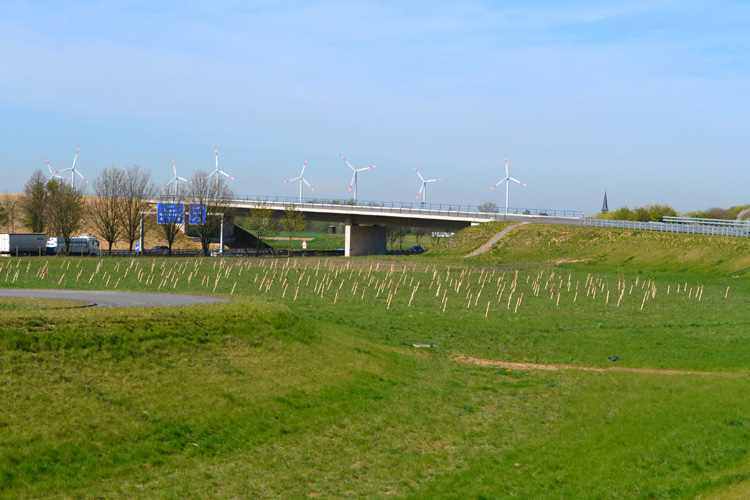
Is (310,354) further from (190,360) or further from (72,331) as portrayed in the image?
(72,331)

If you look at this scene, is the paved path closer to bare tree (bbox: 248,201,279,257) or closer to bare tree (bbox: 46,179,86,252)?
bare tree (bbox: 248,201,279,257)

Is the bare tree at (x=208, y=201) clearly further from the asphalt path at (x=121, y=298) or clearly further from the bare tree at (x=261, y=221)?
the asphalt path at (x=121, y=298)

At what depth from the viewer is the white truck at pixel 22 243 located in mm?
91125

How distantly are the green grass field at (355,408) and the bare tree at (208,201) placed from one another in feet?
257

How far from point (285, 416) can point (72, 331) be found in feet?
20.8

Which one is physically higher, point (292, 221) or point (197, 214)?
point (197, 214)

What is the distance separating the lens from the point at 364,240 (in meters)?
130

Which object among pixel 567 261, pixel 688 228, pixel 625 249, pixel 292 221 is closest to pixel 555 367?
pixel 567 261

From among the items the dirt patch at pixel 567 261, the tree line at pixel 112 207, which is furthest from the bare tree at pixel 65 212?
the dirt patch at pixel 567 261

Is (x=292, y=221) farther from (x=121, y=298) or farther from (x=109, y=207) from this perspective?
(x=121, y=298)

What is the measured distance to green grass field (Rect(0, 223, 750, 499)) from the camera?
15539mm

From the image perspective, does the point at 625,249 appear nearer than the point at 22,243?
No

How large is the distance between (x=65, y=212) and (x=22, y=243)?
383 inches

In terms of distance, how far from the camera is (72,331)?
20.2 meters
